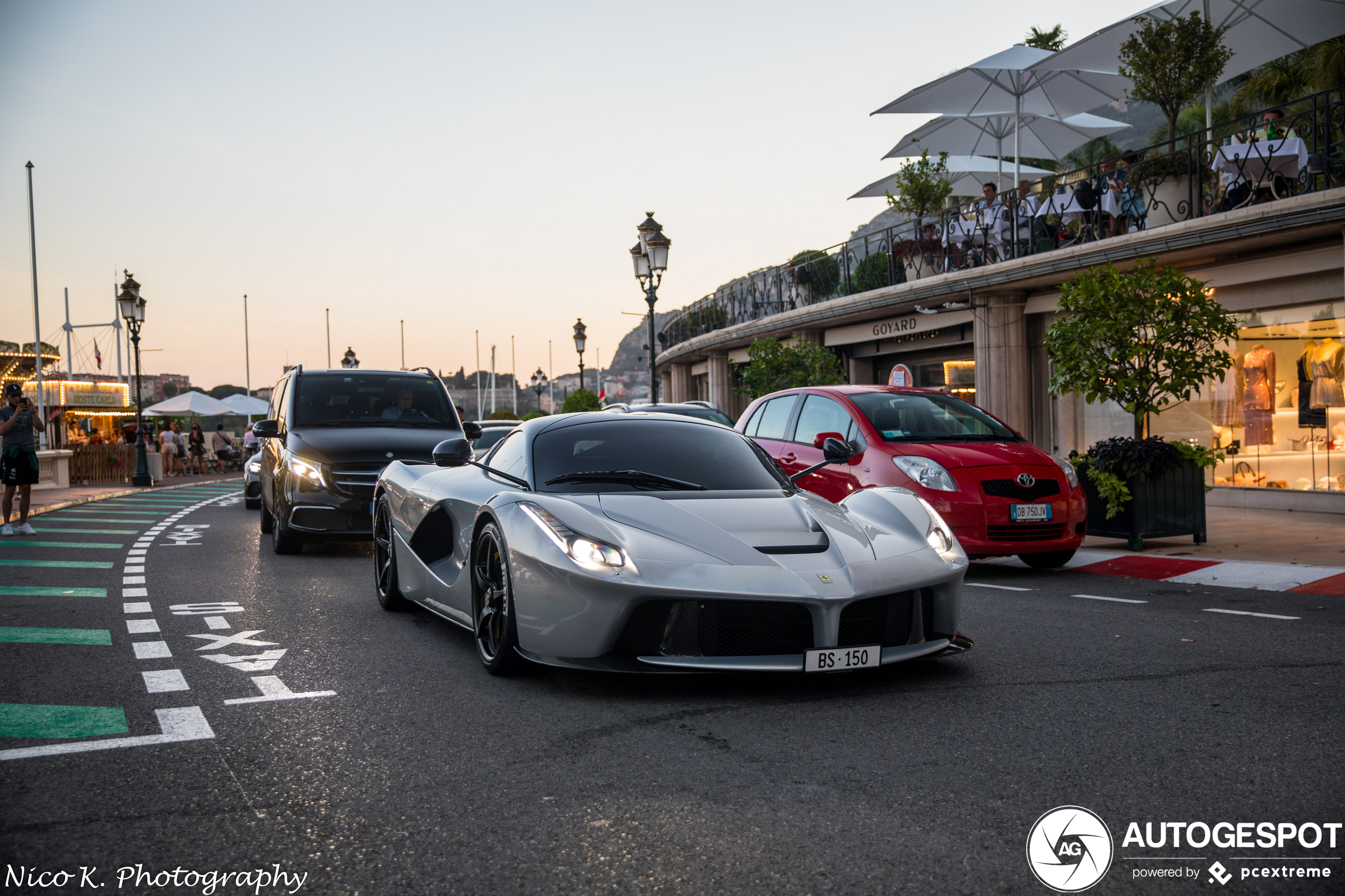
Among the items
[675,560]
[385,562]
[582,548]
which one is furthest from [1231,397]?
[582,548]

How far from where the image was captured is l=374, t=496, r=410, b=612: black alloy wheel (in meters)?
7.27

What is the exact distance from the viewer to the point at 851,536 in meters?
5.15

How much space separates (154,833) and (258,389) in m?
155

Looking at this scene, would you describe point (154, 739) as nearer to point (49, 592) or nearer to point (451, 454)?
point (451, 454)

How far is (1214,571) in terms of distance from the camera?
29.6ft

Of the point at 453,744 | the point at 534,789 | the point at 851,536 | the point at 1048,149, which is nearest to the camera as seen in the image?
the point at 534,789

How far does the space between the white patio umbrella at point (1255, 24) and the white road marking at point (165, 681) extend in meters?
14.3

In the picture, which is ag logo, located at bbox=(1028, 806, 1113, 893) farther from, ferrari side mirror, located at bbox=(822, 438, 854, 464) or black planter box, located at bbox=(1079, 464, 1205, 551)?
black planter box, located at bbox=(1079, 464, 1205, 551)

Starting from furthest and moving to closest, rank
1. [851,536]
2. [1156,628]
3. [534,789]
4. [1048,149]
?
[1048,149] < [1156,628] < [851,536] < [534,789]

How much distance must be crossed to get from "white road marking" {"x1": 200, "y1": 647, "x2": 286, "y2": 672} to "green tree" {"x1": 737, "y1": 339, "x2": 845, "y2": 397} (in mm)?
16801

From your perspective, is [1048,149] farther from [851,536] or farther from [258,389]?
[258,389]

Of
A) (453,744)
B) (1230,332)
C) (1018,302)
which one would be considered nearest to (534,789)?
(453,744)

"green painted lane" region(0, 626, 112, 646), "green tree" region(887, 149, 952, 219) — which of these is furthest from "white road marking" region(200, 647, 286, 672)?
"green tree" region(887, 149, 952, 219)

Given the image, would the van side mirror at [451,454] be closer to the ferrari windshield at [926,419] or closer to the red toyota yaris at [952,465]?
the red toyota yaris at [952,465]
